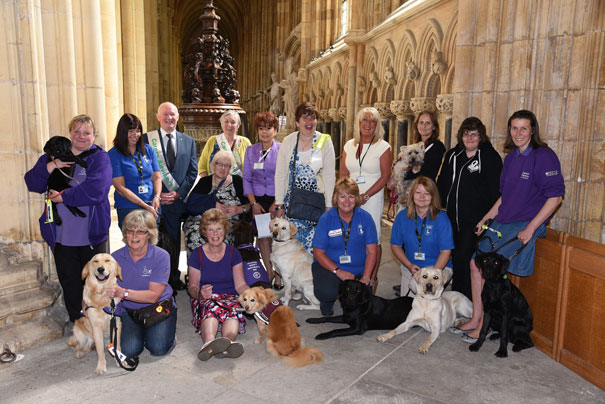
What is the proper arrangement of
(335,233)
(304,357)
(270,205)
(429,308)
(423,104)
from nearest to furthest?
(304,357), (429,308), (335,233), (270,205), (423,104)

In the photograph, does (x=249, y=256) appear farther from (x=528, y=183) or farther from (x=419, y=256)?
(x=528, y=183)

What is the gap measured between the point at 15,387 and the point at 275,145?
299 cm

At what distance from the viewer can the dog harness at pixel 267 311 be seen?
11.3 ft

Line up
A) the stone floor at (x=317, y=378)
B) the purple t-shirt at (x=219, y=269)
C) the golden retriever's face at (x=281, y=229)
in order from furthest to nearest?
the golden retriever's face at (x=281, y=229), the purple t-shirt at (x=219, y=269), the stone floor at (x=317, y=378)

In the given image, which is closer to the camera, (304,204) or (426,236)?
(426,236)

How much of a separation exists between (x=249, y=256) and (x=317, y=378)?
126 centimetres

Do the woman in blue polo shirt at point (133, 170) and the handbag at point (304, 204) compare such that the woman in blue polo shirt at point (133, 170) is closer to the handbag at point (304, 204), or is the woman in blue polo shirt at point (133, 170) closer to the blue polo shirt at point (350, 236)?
the handbag at point (304, 204)

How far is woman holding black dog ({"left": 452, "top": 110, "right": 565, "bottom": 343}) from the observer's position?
131 inches

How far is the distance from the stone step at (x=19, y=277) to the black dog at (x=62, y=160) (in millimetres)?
513

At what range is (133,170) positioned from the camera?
4.13 m

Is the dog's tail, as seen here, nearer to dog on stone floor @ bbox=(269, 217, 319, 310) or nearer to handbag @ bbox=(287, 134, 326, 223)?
dog on stone floor @ bbox=(269, 217, 319, 310)

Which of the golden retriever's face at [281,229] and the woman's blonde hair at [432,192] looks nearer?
the woman's blonde hair at [432,192]

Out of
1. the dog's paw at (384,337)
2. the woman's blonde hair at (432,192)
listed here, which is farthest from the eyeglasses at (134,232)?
the woman's blonde hair at (432,192)

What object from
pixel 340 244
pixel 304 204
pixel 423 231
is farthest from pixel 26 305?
pixel 423 231
